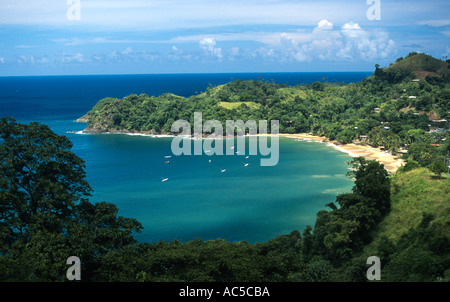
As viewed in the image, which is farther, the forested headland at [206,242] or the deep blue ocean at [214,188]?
the deep blue ocean at [214,188]

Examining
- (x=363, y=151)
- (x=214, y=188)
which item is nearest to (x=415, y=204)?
(x=214, y=188)

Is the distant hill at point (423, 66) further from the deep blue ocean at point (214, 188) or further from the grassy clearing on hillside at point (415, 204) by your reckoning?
the grassy clearing on hillside at point (415, 204)

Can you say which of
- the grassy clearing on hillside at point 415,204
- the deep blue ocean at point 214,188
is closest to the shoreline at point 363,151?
the deep blue ocean at point 214,188

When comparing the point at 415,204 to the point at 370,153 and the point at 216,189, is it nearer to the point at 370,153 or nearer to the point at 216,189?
the point at 216,189

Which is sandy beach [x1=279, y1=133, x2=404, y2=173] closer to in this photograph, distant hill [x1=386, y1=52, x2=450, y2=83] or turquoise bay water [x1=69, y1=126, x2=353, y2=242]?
turquoise bay water [x1=69, y1=126, x2=353, y2=242]

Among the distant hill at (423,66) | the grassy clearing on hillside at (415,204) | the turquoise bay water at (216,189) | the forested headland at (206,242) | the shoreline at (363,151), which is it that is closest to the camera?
the forested headland at (206,242)

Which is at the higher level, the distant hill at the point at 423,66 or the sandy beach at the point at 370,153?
the distant hill at the point at 423,66

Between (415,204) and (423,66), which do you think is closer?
(415,204)

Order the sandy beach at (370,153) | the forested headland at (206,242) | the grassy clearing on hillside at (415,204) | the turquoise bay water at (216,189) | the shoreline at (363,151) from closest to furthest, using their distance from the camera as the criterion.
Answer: the forested headland at (206,242) < the grassy clearing on hillside at (415,204) < the turquoise bay water at (216,189) < the sandy beach at (370,153) < the shoreline at (363,151)
